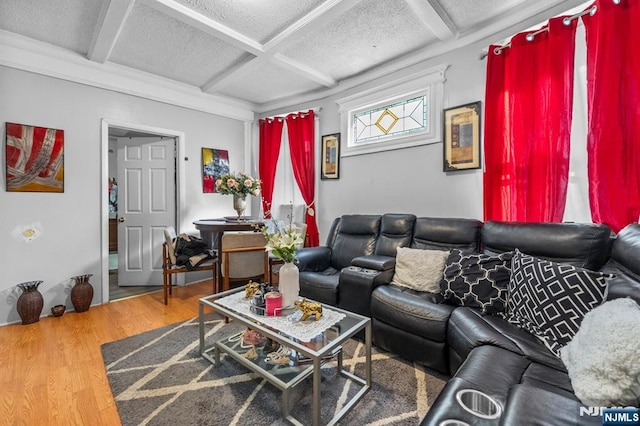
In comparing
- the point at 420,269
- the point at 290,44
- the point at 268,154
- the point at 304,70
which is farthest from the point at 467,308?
the point at 268,154

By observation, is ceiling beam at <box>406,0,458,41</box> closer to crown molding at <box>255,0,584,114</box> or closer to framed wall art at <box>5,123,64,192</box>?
crown molding at <box>255,0,584,114</box>

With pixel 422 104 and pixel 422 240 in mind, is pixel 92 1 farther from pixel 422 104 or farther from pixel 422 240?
pixel 422 240

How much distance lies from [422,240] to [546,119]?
1.30 meters

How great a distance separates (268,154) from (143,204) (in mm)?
1860

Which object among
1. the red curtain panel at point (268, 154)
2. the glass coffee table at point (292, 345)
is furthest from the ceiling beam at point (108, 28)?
the glass coffee table at point (292, 345)

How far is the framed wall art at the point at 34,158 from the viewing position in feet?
8.80

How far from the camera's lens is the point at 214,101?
411 centimetres

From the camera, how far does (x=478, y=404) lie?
101cm

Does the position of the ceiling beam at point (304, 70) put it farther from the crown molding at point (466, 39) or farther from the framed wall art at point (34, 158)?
the framed wall art at point (34, 158)

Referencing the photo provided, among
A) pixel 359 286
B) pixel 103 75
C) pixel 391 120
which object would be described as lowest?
pixel 359 286

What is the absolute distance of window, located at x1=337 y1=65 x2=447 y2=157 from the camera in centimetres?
285

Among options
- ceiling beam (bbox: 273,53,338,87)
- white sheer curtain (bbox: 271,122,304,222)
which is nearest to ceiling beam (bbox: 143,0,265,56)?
ceiling beam (bbox: 273,53,338,87)

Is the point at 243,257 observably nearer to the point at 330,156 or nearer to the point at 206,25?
the point at 330,156

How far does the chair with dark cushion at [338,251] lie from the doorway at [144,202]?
7.09 ft
